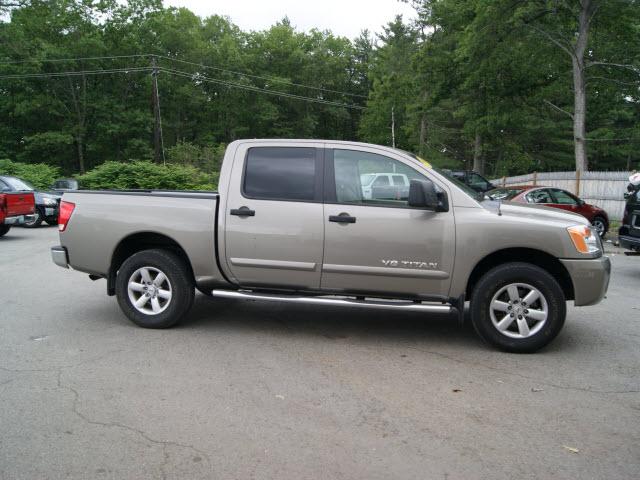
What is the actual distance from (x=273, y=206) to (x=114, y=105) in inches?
1668

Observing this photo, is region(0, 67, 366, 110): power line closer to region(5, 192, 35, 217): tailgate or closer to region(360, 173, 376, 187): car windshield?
region(5, 192, 35, 217): tailgate

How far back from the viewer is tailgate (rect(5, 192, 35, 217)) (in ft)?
42.6

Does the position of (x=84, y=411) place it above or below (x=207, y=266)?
below

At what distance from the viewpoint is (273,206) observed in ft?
17.3

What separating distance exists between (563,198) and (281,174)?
1199 cm

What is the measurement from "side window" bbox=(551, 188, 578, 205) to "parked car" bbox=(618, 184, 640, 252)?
5.32 meters

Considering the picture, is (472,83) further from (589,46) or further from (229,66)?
(229,66)

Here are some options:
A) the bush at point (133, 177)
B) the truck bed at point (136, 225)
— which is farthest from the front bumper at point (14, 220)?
the truck bed at point (136, 225)

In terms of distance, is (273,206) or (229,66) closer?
(273,206)

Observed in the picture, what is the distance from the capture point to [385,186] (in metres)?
5.22

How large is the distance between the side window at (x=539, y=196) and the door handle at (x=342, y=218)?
34.1ft

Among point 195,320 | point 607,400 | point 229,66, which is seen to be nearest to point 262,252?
point 195,320

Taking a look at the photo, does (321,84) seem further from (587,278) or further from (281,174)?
(587,278)

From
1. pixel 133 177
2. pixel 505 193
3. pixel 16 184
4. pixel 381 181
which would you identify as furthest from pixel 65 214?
pixel 133 177
